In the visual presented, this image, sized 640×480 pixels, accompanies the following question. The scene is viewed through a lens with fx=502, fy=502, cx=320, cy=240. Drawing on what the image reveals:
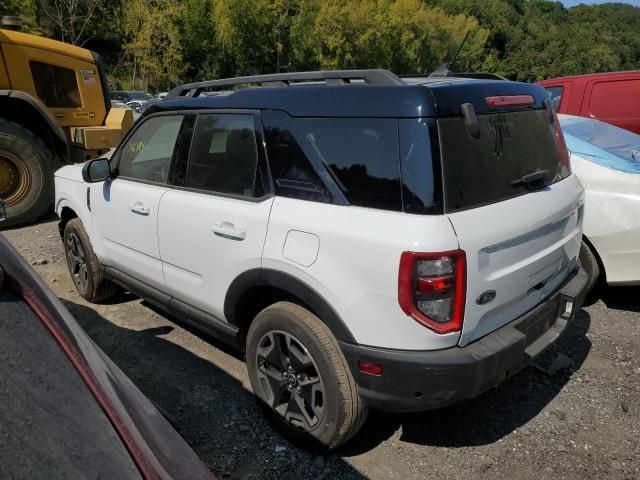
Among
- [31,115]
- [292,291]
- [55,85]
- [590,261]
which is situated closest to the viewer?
[292,291]

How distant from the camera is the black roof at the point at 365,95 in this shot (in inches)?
84.1

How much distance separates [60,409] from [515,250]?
1936 mm

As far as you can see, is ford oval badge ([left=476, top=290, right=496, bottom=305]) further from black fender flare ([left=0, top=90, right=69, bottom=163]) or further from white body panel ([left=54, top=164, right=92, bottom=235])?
black fender flare ([left=0, top=90, right=69, bottom=163])

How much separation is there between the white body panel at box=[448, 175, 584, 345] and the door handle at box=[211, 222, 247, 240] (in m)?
1.12

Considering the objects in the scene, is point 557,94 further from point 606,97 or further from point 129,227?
point 129,227

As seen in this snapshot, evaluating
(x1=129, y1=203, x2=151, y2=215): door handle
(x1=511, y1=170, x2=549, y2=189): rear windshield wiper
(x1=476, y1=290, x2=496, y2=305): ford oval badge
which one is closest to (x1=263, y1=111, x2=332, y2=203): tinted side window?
(x1=476, y1=290, x2=496, y2=305): ford oval badge

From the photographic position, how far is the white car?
151 inches

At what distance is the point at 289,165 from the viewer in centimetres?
256

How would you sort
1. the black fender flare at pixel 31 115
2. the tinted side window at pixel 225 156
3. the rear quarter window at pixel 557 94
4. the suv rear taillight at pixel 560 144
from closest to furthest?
the tinted side window at pixel 225 156
the suv rear taillight at pixel 560 144
the black fender flare at pixel 31 115
the rear quarter window at pixel 557 94

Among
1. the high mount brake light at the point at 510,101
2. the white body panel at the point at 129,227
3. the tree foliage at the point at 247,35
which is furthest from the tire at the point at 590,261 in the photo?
the tree foliage at the point at 247,35

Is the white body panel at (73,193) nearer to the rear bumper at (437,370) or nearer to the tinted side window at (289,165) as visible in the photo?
the tinted side window at (289,165)

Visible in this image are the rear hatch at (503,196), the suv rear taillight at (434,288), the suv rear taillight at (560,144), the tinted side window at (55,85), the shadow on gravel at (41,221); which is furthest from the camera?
the tinted side window at (55,85)

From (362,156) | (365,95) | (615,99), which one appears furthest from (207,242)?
(615,99)

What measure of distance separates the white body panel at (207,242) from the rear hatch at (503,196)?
3.23ft
